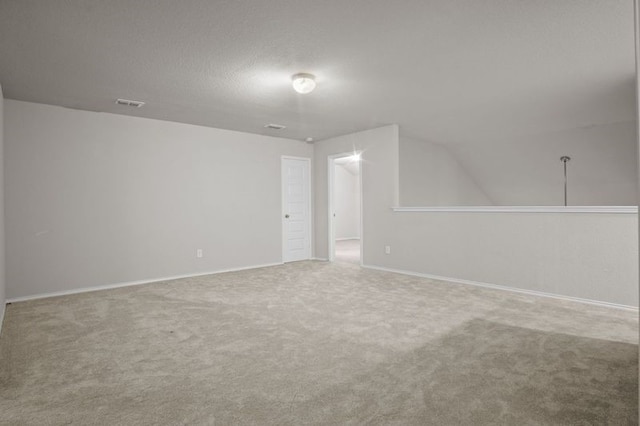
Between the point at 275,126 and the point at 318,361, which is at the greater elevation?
the point at 275,126

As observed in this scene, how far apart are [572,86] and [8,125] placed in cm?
671

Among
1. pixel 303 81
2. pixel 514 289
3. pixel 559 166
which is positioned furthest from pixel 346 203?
pixel 303 81

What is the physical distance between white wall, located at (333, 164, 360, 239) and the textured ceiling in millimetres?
6060

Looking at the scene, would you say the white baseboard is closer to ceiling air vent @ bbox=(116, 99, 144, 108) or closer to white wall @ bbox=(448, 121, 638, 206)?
white wall @ bbox=(448, 121, 638, 206)

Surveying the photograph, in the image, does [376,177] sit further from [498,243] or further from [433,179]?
[433,179]

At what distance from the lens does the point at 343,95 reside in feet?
14.3

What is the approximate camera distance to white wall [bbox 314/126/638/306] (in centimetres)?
388

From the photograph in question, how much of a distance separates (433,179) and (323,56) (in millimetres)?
5687

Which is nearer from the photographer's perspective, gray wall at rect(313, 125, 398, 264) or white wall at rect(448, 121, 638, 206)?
gray wall at rect(313, 125, 398, 264)

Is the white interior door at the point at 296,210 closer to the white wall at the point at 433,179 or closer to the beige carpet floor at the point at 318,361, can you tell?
the white wall at the point at 433,179

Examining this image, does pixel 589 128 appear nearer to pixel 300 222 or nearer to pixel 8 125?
pixel 300 222

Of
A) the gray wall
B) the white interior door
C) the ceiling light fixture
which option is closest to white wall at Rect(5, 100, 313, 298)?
the white interior door

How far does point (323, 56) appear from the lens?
3225 mm

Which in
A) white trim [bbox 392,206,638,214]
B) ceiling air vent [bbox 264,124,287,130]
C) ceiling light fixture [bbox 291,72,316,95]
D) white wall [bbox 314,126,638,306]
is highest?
ceiling air vent [bbox 264,124,287,130]
